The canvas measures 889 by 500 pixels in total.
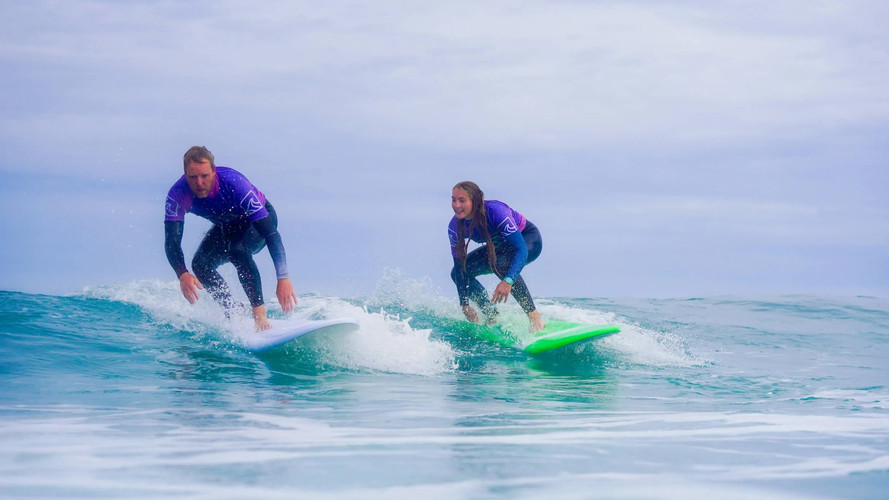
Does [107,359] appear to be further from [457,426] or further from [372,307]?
[372,307]

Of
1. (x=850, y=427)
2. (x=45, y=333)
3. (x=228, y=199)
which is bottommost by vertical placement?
(x=850, y=427)

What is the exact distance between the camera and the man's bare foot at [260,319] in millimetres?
6047

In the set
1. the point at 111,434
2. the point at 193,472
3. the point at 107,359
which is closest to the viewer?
the point at 193,472

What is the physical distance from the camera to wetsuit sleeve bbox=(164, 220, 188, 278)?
229 inches

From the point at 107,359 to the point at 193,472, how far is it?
333 cm

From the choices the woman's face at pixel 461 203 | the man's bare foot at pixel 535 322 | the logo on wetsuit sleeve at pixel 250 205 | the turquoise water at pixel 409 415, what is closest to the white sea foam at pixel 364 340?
the turquoise water at pixel 409 415

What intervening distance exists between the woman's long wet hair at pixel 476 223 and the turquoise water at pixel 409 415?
2.90 ft

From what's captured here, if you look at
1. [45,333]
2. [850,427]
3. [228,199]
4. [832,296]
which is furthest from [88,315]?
[832,296]

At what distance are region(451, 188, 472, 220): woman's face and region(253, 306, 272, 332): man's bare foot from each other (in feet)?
6.10

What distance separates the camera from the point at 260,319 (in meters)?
6.09

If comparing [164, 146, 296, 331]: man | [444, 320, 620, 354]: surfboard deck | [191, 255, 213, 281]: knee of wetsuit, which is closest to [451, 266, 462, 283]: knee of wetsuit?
[444, 320, 620, 354]: surfboard deck

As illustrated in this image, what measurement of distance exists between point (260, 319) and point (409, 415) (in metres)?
2.51

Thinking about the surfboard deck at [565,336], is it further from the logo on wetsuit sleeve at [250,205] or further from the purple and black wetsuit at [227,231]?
the logo on wetsuit sleeve at [250,205]

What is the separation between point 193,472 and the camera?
2.83m
